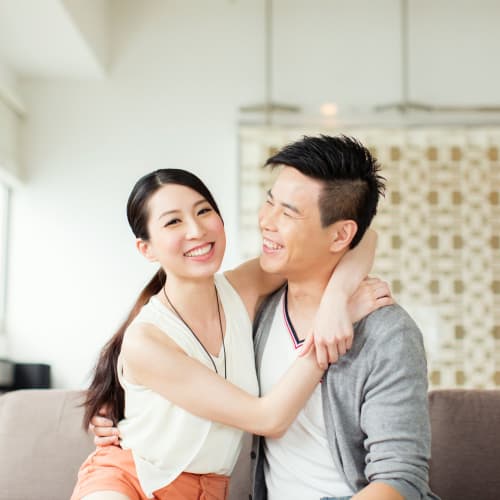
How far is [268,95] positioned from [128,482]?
11.7 ft

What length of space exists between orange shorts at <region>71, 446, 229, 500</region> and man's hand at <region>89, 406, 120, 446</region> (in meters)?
0.03

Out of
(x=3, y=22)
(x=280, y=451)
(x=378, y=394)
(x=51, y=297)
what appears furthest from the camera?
(x=51, y=297)

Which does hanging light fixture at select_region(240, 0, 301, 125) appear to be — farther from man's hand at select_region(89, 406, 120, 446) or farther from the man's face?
man's hand at select_region(89, 406, 120, 446)

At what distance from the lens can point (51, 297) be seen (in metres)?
4.87

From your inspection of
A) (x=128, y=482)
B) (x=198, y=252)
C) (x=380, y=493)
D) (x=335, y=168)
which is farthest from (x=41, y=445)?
(x=335, y=168)

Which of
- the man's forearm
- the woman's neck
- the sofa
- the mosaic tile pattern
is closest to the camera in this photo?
the man's forearm

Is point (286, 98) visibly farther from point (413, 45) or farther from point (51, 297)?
point (51, 297)

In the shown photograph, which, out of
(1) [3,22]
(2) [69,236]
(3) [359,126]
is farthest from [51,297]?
(3) [359,126]

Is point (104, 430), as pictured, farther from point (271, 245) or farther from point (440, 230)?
point (440, 230)

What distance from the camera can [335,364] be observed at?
5.84 ft

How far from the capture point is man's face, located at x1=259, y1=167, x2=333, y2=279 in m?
1.87

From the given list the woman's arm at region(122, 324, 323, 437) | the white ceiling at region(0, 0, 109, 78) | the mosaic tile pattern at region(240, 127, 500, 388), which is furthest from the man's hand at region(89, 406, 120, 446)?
the mosaic tile pattern at region(240, 127, 500, 388)

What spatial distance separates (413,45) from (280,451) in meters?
3.81

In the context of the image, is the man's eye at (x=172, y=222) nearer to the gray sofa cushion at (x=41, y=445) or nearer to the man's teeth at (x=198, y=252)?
the man's teeth at (x=198, y=252)
